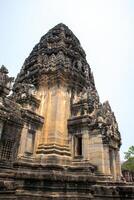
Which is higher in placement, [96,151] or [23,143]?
[23,143]

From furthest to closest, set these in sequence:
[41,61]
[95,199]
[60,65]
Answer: [41,61] → [60,65] → [95,199]

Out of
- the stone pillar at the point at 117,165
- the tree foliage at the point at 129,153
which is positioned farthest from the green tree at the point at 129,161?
the stone pillar at the point at 117,165

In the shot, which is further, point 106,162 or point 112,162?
point 112,162

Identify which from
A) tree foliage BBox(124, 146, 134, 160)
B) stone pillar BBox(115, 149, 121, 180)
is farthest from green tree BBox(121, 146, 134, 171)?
stone pillar BBox(115, 149, 121, 180)

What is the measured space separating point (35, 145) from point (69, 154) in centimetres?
250

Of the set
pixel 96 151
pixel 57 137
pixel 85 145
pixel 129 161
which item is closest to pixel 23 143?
pixel 57 137

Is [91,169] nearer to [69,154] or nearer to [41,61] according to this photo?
[69,154]

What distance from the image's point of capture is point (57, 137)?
531 inches

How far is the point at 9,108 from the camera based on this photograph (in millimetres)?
13172

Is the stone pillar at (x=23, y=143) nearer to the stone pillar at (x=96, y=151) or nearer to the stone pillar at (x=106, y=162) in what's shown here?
the stone pillar at (x=96, y=151)

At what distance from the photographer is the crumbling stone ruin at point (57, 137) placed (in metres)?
9.05

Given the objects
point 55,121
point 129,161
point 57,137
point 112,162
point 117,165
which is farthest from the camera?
point 129,161

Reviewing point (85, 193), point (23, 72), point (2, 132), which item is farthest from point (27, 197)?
point (23, 72)

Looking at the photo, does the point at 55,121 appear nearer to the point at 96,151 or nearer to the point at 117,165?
Answer: the point at 96,151
